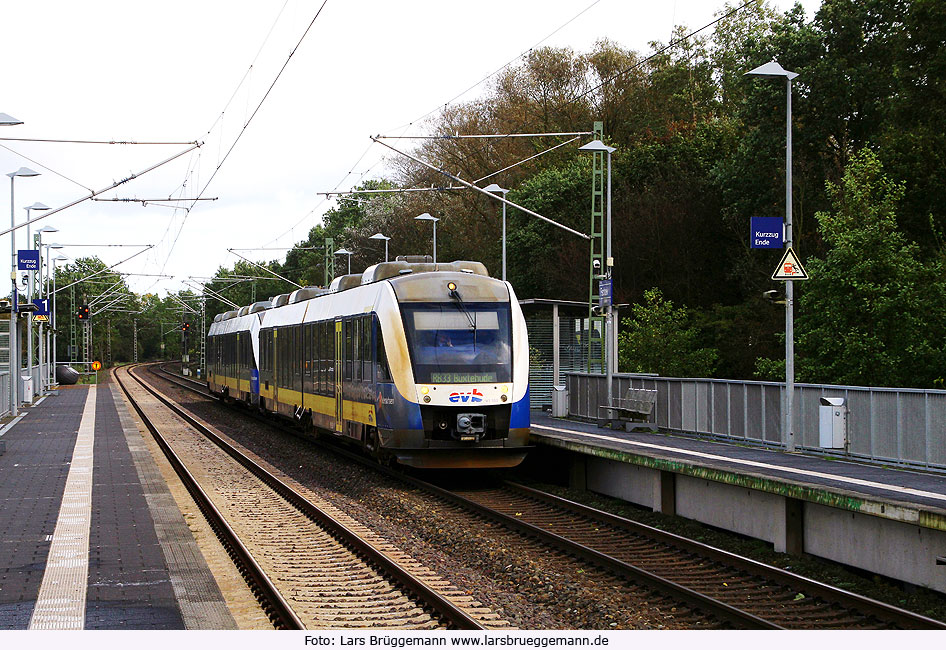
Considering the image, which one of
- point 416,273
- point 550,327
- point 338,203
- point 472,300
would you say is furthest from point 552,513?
point 338,203

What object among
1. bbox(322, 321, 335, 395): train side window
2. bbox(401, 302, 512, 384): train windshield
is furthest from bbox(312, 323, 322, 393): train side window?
bbox(401, 302, 512, 384): train windshield

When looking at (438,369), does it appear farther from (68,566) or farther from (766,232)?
(68,566)

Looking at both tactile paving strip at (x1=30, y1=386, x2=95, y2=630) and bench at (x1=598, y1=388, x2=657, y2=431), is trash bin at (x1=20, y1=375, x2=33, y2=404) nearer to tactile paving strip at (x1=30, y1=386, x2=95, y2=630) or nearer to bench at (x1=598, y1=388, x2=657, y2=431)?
tactile paving strip at (x1=30, y1=386, x2=95, y2=630)

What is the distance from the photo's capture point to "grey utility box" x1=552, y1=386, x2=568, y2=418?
91.1ft

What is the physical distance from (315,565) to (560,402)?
16294 millimetres

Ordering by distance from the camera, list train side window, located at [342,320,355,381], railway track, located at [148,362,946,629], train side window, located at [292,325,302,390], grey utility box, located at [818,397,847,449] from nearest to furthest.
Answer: railway track, located at [148,362,946,629] → grey utility box, located at [818,397,847,449] → train side window, located at [342,320,355,381] → train side window, located at [292,325,302,390]

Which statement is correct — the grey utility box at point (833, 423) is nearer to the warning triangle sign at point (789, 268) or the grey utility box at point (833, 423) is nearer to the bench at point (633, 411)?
the warning triangle sign at point (789, 268)

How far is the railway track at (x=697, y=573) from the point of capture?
31.0 feet

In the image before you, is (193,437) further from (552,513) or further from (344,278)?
(552,513)

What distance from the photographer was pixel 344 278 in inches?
875

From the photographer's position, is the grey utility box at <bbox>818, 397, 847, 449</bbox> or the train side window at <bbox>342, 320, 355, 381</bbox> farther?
the train side window at <bbox>342, 320, 355, 381</bbox>

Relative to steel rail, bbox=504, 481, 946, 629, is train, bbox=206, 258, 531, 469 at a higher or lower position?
higher

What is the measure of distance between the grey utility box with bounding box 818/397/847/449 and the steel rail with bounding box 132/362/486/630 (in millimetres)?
A: 7412
